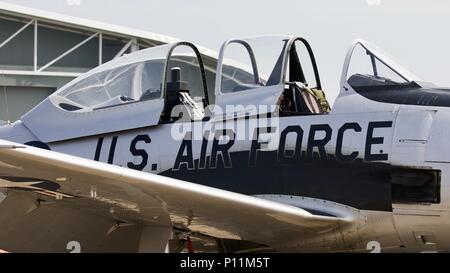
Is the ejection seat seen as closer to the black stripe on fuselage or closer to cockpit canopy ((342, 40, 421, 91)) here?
the black stripe on fuselage

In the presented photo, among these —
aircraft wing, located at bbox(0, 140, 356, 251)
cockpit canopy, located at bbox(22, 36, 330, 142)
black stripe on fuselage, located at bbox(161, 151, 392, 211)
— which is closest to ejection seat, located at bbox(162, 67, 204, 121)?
cockpit canopy, located at bbox(22, 36, 330, 142)

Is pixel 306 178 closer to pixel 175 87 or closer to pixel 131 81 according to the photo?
pixel 175 87

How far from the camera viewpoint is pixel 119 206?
5.32 meters

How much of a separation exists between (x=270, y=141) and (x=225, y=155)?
0.41 metres

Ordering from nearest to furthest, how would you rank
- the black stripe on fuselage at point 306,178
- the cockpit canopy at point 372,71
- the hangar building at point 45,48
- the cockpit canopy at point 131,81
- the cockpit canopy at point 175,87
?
the black stripe on fuselage at point 306,178, the cockpit canopy at point 372,71, the cockpit canopy at point 175,87, the cockpit canopy at point 131,81, the hangar building at point 45,48

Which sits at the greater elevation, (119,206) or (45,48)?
(45,48)

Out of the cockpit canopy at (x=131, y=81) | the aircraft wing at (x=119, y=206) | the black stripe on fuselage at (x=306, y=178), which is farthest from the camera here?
the cockpit canopy at (x=131, y=81)

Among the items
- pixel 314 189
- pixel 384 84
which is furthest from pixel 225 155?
pixel 384 84

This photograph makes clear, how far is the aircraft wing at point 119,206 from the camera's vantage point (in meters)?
4.47

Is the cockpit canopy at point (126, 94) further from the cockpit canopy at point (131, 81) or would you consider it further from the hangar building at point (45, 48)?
the hangar building at point (45, 48)

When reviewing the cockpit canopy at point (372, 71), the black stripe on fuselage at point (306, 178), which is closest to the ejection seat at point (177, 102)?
the black stripe on fuselage at point (306, 178)

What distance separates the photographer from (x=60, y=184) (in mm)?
4770

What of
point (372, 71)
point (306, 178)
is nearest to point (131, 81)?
point (306, 178)

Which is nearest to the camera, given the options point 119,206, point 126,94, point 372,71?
point 119,206
